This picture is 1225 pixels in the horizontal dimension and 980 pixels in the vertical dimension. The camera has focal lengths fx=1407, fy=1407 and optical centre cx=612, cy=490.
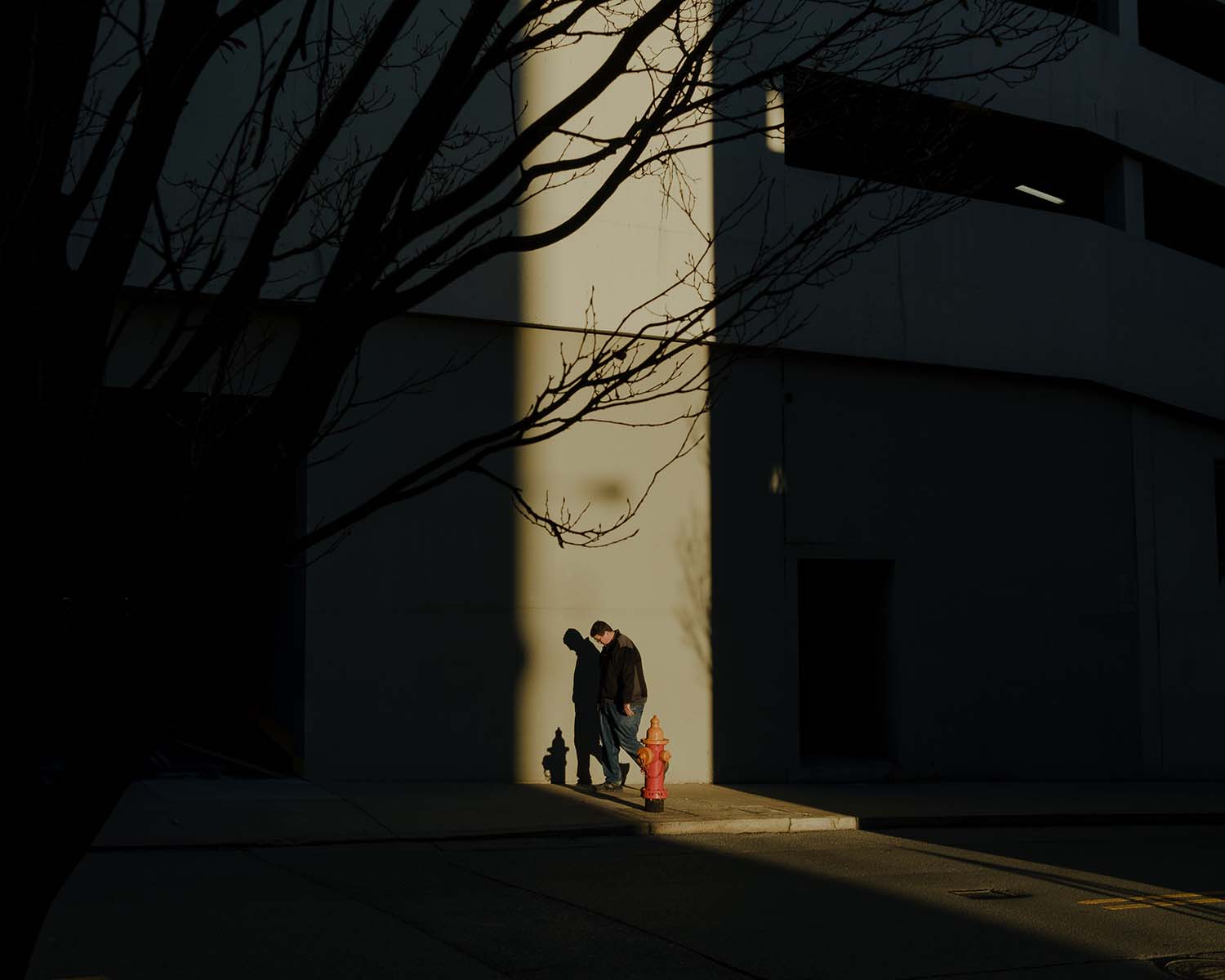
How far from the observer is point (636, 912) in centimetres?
921

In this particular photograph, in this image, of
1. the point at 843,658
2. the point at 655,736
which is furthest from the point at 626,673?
the point at 843,658

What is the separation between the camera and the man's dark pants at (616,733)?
15.5 meters

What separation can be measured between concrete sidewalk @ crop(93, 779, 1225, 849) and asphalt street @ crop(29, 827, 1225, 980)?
49 cm

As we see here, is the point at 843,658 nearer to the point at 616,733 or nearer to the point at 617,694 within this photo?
the point at 616,733

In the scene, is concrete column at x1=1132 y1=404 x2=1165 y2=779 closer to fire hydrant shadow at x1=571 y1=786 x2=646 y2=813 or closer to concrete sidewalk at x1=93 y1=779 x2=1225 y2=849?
concrete sidewalk at x1=93 y1=779 x2=1225 y2=849

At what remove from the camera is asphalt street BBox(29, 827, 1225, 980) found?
305 inches

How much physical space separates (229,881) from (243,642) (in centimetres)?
908

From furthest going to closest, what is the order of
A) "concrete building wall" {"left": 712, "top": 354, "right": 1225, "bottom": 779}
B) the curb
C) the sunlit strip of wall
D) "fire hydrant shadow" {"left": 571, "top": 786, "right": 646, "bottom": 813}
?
"concrete building wall" {"left": 712, "top": 354, "right": 1225, "bottom": 779}, the sunlit strip of wall, "fire hydrant shadow" {"left": 571, "top": 786, "right": 646, "bottom": 813}, the curb

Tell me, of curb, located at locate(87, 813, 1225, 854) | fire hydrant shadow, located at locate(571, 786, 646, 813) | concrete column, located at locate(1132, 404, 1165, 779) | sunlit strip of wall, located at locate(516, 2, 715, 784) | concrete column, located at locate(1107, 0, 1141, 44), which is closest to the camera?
curb, located at locate(87, 813, 1225, 854)

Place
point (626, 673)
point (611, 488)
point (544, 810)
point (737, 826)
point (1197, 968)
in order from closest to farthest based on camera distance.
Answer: point (1197, 968) → point (737, 826) → point (544, 810) → point (626, 673) → point (611, 488)

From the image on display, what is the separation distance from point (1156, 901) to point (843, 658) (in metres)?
9.37

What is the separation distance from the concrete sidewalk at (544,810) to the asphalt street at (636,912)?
1.60ft

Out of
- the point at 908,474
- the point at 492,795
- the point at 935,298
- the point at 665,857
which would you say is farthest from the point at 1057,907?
the point at 935,298

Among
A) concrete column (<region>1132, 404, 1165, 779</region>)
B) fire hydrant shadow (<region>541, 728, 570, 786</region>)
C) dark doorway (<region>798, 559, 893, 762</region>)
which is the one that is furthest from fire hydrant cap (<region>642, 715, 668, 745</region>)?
concrete column (<region>1132, 404, 1165, 779</region>)
